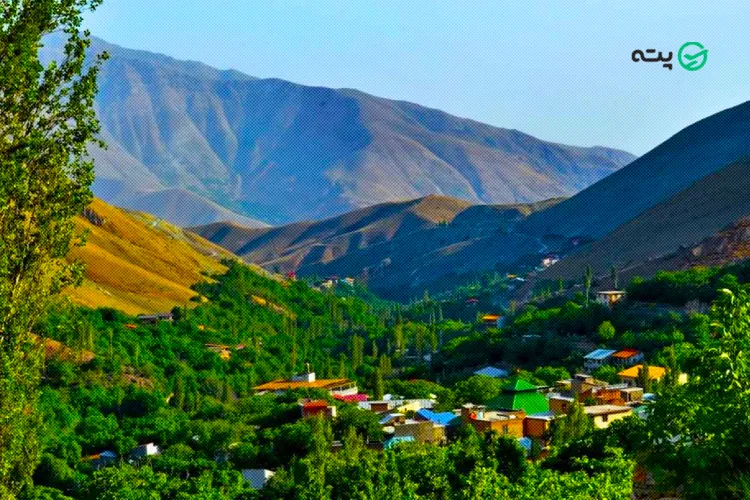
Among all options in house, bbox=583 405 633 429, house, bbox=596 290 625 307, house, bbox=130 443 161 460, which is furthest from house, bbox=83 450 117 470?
house, bbox=596 290 625 307

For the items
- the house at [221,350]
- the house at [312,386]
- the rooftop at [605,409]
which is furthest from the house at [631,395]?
the house at [221,350]

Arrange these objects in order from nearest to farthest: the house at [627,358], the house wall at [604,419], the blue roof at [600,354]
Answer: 1. the house wall at [604,419]
2. the house at [627,358]
3. the blue roof at [600,354]

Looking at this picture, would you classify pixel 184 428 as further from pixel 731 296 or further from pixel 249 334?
pixel 249 334

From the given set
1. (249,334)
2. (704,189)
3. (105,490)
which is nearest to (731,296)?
(105,490)

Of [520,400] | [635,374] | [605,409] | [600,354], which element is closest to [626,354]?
[600,354]

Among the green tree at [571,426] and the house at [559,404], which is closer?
the green tree at [571,426]

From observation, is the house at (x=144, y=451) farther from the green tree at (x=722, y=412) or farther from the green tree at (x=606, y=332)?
the green tree at (x=722, y=412)
